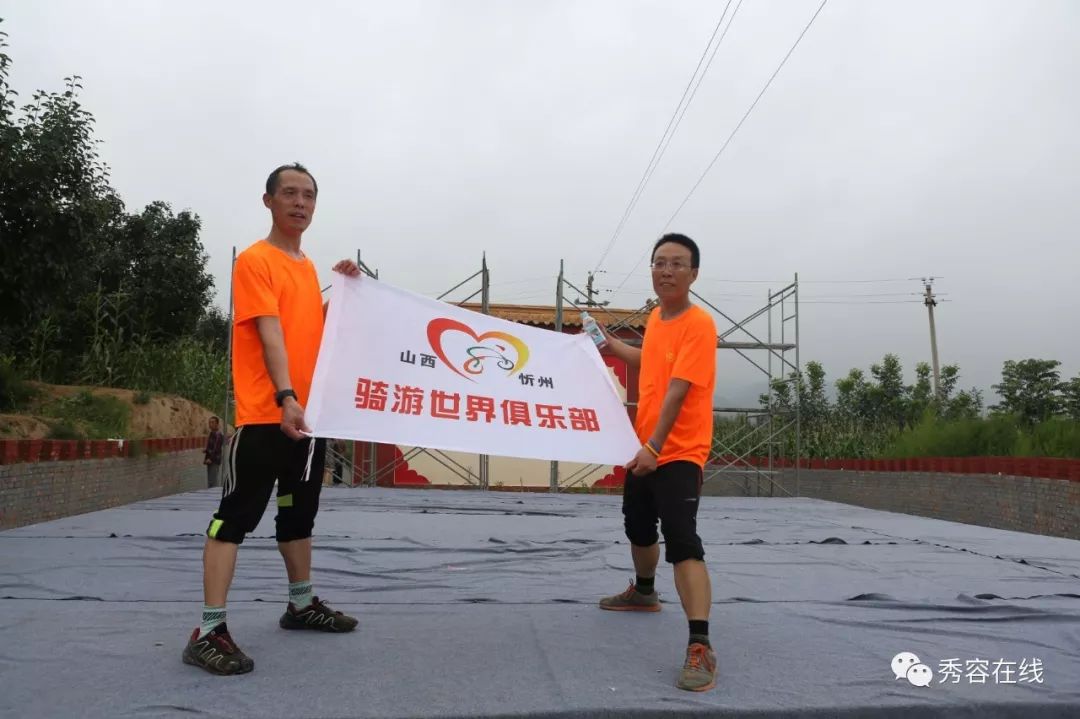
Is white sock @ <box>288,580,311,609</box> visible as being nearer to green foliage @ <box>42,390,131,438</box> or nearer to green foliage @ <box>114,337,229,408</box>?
green foliage @ <box>42,390,131,438</box>

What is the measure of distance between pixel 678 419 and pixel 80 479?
19.9 ft

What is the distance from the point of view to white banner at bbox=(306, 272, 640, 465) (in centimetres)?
233

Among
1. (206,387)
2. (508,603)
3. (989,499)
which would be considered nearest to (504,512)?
(508,603)

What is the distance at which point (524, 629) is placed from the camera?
2494 millimetres

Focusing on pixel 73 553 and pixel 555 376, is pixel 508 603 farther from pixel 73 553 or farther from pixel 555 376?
pixel 73 553

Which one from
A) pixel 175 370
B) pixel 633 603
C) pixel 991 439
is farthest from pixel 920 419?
pixel 633 603

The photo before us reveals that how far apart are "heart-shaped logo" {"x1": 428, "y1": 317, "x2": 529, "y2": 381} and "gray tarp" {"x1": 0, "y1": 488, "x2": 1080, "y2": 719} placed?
86 cm

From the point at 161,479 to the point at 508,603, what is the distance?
24.4ft

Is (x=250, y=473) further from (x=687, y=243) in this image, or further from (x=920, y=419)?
(x=920, y=419)

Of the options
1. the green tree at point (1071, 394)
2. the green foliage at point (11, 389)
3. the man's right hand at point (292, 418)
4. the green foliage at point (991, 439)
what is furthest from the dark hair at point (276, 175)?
the green tree at point (1071, 394)

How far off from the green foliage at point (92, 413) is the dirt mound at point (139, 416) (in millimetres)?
140

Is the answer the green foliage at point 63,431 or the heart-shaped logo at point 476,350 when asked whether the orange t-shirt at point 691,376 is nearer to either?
the heart-shaped logo at point 476,350

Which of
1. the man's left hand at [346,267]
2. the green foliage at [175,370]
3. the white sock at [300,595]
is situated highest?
the green foliage at [175,370]

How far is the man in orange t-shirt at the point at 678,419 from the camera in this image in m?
2.20
